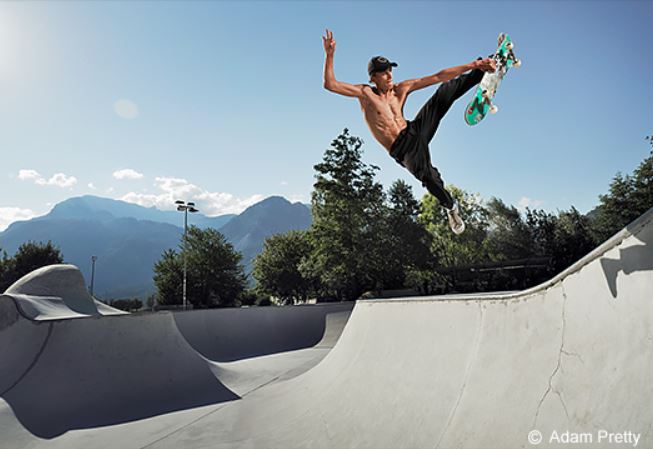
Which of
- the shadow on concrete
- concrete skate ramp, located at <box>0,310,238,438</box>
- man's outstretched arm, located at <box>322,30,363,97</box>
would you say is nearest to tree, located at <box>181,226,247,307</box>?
concrete skate ramp, located at <box>0,310,238,438</box>

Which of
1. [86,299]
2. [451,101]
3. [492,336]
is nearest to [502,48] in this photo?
[451,101]

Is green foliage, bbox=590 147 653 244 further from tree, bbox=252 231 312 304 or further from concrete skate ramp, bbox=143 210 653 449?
concrete skate ramp, bbox=143 210 653 449

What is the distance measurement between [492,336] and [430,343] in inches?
35.1

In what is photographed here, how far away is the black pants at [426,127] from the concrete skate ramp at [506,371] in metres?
1.50

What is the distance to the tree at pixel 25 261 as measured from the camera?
136 feet

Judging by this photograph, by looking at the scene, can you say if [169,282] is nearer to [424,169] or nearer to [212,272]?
[212,272]

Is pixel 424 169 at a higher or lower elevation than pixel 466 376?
higher

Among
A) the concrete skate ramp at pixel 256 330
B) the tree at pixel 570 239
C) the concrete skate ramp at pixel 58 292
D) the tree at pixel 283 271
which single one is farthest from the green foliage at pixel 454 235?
the concrete skate ramp at pixel 58 292

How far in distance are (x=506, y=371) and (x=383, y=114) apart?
2.77 m

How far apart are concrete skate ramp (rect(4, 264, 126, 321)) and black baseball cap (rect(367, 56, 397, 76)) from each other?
10356 mm

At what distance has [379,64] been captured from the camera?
438 centimetres

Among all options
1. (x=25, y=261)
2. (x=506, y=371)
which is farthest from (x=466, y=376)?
(x=25, y=261)

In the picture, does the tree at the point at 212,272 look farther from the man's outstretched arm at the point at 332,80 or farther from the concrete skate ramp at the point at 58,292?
the man's outstretched arm at the point at 332,80

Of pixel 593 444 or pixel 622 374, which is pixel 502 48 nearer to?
pixel 622 374
